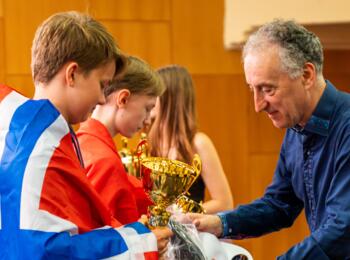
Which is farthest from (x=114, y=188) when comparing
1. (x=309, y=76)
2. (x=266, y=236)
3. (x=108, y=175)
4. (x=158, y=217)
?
(x=266, y=236)

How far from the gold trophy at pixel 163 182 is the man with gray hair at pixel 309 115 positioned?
299 millimetres

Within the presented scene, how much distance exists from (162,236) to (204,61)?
262 centimetres

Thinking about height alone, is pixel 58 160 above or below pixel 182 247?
above

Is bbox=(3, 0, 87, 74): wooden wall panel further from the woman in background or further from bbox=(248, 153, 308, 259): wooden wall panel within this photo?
bbox=(248, 153, 308, 259): wooden wall panel

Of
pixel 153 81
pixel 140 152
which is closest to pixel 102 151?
pixel 140 152

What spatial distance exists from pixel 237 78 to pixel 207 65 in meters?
0.20

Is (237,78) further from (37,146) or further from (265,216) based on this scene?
(37,146)

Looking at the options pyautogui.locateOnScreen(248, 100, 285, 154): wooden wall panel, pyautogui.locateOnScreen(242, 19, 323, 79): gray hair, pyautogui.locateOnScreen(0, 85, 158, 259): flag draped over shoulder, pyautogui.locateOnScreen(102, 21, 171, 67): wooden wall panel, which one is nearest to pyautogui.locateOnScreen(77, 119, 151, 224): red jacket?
pyautogui.locateOnScreen(0, 85, 158, 259): flag draped over shoulder

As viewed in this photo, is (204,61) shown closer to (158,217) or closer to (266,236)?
(266,236)

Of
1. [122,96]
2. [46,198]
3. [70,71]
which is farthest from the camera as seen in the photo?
[122,96]

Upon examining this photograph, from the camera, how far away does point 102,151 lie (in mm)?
2229

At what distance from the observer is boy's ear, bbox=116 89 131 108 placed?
2379mm

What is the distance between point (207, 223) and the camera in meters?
2.24

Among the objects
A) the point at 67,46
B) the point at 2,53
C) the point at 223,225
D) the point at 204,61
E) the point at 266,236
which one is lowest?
the point at 266,236
